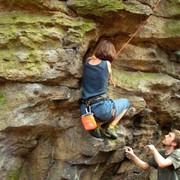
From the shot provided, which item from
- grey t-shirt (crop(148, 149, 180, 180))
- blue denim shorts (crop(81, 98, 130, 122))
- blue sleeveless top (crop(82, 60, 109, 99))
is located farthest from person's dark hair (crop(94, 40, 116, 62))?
grey t-shirt (crop(148, 149, 180, 180))

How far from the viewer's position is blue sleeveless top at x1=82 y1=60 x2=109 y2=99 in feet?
17.5

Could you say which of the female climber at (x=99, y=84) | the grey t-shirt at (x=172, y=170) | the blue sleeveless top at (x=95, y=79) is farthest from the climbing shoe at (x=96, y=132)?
the grey t-shirt at (x=172, y=170)

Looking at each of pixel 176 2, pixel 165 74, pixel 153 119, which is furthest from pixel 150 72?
pixel 176 2

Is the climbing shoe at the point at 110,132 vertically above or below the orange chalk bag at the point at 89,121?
below

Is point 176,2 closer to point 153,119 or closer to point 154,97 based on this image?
point 154,97

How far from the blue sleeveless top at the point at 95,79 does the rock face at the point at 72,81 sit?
25cm

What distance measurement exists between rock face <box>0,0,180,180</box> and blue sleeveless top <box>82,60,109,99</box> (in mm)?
250

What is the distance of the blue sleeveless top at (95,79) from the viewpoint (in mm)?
5336

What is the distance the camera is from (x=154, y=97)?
684 cm

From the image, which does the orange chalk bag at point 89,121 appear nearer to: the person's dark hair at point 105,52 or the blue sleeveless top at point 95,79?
the blue sleeveless top at point 95,79

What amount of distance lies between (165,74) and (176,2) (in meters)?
1.75

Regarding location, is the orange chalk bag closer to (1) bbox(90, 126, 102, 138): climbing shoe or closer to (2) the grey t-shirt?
(1) bbox(90, 126, 102, 138): climbing shoe

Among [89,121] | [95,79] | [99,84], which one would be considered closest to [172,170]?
[89,121]

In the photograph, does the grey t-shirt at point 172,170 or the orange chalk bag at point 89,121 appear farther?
the orange chalk bag at point 89,121
